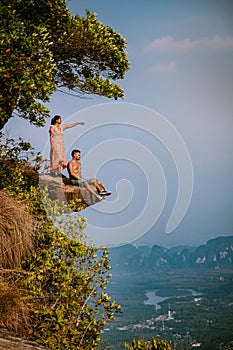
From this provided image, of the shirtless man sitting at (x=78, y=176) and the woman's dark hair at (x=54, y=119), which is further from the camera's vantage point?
the woman's dark hair at (x=54, y=119)

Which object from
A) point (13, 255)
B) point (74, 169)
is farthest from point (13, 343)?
point (74, 169)

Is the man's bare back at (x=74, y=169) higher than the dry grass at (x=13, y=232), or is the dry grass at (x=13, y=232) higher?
the man's bare back at (x=74, y=169)

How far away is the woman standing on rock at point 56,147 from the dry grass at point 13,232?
12.5 ft

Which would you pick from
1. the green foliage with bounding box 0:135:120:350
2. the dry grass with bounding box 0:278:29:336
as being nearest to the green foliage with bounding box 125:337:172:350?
the green foliage with bounding box 0:135:120:350

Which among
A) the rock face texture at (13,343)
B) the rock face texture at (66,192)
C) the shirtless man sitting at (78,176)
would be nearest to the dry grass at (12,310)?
the rock face texture at (13,343)

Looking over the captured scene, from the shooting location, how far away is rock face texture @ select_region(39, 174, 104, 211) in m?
13.4

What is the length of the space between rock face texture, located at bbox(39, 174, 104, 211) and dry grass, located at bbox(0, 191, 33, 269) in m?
2.72

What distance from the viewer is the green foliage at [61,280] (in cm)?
1038

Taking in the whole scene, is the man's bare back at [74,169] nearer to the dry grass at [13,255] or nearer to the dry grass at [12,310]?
the dry grass at [13,255]

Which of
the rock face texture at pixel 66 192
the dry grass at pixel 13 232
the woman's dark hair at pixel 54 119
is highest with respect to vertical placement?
the woman's dark hair at pixel 54 119

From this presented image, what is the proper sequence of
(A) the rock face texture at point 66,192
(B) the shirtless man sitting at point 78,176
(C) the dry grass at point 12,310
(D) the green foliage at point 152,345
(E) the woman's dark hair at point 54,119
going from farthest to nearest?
1. (E) the woman's dark hair at point 54,119
2. (B) the shirtless man sitting at point 78,176
3. (A) the rock face texture at point 66,192
4. (D) the green foliage at point 152,345
5. (C) the dry grass at point 12,310

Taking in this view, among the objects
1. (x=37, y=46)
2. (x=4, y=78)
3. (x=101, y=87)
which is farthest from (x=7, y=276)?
(x=101, y=87)

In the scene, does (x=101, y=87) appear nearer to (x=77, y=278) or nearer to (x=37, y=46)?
(x=37, y=46)

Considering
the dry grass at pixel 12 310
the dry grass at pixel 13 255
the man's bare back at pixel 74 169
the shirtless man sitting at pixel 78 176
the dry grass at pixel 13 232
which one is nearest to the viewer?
the dry grass at pixel 12 310
